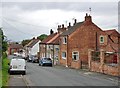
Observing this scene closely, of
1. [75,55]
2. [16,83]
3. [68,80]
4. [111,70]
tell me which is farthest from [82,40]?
[16,83]

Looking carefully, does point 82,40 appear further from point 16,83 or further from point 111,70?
point 16,83

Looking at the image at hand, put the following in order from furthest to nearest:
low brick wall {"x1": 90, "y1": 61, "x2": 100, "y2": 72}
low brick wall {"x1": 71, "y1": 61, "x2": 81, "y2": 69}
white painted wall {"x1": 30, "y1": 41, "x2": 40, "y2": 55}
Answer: white painted wall {"x1": 30, "y1": 41, "x2": 40, "y2": 55}
low brick wall {"x1": 71, "y1": 61, "x2": 81, "y2": 69}
low brick wall {"x1": 90, "y1": 61, "x2": 100, "y2": 72}

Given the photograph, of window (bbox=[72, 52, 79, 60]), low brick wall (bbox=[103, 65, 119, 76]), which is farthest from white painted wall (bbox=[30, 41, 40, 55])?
low brick wall (bbox=[103, 65, 119, 76])

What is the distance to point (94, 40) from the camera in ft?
183

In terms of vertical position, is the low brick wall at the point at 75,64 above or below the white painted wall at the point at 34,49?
below

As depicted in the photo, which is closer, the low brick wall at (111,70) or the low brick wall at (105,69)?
the low brick wall at (111,70)

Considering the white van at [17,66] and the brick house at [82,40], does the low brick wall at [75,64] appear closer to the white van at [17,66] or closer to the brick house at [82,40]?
the brick house at [82,40]

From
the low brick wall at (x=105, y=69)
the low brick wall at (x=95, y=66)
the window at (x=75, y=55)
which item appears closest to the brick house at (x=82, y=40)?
the window at (x=75, y=55)

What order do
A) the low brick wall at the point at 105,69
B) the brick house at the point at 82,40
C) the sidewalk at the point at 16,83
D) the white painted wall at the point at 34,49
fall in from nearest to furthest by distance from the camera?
1. the sidewalk at the point at 16,83
2. the low brick wall at the point at 105,69
3. the brick house at the point at 82,40
4. the white painted wall at the point at 34,49

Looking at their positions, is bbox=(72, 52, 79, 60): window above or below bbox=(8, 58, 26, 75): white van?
above

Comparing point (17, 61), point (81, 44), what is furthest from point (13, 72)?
point (81, 44)

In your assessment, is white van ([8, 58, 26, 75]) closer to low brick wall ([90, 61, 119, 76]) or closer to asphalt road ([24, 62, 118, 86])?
asphalt road ([24, 62, 118, 86])

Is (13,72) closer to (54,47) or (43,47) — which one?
(54,47)

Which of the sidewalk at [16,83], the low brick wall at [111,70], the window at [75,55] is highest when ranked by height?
the window at [75,55]
